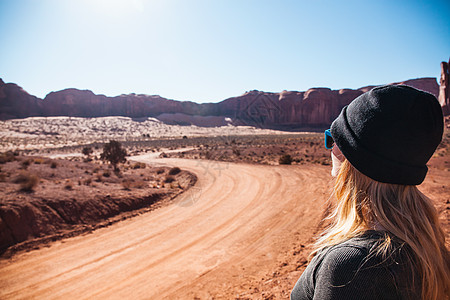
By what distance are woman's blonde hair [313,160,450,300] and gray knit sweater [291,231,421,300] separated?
4 centimetres

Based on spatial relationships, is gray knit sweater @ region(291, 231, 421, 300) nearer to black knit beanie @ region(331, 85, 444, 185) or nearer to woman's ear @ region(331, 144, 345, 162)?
black knit beanie @ region(331, 85, 444, 185)

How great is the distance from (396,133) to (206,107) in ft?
402

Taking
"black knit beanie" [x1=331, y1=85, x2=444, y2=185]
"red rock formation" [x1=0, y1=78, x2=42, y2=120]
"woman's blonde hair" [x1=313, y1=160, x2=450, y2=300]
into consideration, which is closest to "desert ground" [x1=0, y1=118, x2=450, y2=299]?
"woman's blonde hair" [x1=313, y1=160, x2=450, y2=300]

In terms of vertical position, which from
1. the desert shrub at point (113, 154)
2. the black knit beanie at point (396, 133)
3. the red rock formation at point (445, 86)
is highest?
the red rock formation at point (445, 86)

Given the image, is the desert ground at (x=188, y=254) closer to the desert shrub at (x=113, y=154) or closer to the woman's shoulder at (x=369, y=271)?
the woman's shoulder at (x=369, y=271)

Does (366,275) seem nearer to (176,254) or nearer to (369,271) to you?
(369,271)

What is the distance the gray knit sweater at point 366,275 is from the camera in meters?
0.98

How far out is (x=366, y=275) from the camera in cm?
98

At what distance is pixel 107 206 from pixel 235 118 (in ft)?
338

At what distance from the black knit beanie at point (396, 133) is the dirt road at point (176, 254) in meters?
4.24

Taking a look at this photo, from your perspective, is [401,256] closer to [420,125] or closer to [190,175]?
[420,125]

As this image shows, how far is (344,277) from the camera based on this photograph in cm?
100

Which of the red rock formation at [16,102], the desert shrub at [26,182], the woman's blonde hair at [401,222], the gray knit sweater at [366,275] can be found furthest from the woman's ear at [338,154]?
the red rock formation at [16,102]

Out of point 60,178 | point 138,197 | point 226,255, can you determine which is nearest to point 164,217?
point 138,197
